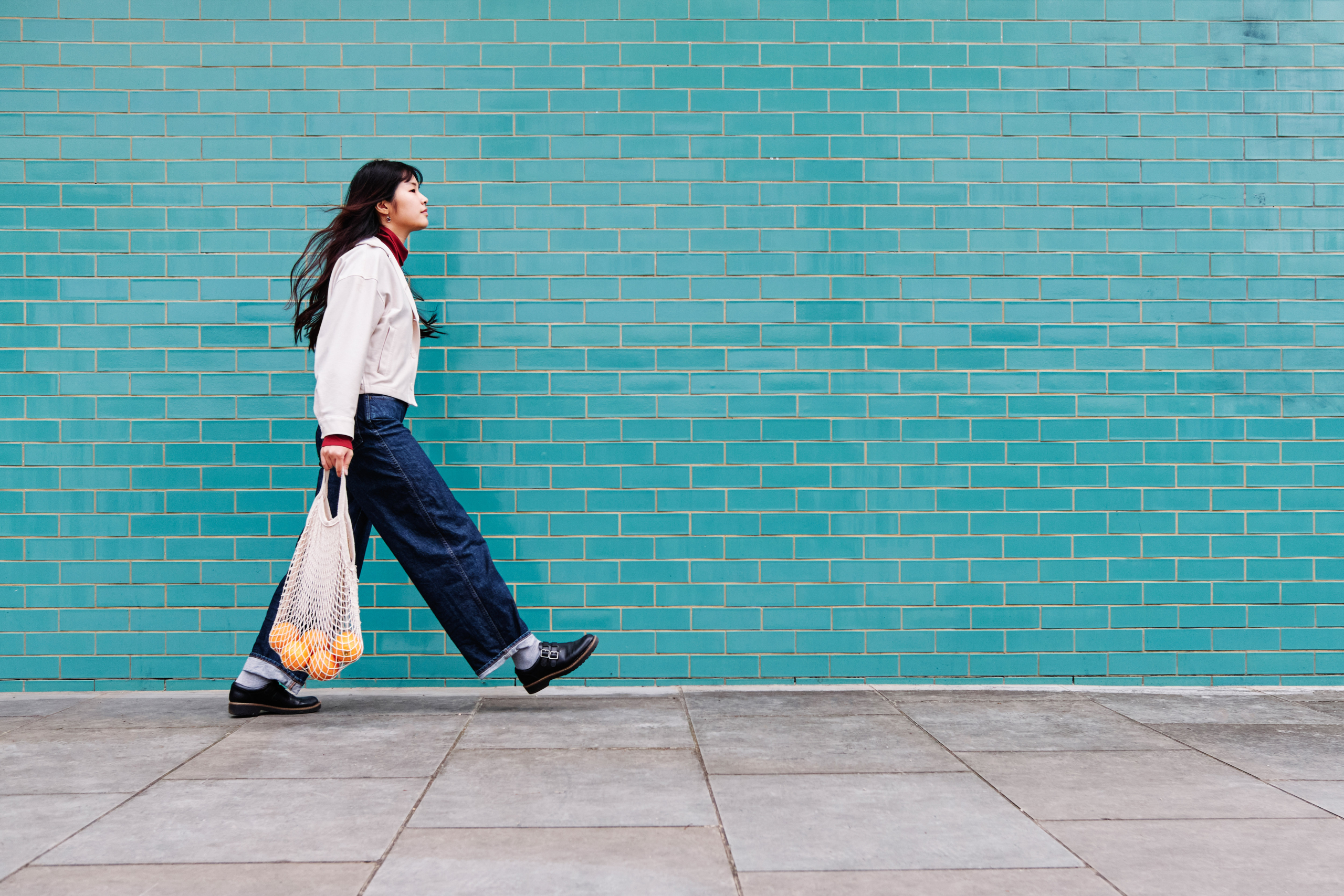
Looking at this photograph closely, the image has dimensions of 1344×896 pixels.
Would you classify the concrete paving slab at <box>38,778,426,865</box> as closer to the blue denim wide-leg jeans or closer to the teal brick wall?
the blue denim wide-leg jeans

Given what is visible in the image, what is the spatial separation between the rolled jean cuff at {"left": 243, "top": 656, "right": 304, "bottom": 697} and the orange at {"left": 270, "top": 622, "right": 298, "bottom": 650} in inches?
7.7

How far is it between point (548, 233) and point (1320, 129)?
11.1ft

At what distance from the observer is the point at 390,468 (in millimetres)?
3676

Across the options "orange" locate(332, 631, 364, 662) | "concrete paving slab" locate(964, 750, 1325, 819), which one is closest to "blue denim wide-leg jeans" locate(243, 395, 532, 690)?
"orange" locate(332, 631, 364, 662)

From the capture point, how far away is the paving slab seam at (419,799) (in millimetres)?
2199

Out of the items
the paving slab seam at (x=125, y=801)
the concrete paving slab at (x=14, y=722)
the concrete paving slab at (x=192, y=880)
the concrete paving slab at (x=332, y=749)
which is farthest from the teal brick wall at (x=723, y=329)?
the concrete paving slab at (x=192, y=880)

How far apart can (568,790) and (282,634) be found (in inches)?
53.8

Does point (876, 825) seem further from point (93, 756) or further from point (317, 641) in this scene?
point (93, 756)

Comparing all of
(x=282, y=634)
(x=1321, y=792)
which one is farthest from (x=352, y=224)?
(x=1321, y=792)

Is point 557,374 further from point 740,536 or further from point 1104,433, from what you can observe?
point 1104,433

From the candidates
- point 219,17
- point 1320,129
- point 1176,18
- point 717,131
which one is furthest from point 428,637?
point 1320,129

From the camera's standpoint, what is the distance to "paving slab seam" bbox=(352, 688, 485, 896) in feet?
7.22

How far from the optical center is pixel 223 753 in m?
3.23

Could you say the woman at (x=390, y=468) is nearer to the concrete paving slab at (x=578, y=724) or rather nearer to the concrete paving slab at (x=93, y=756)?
the concrete paving slab at (x=578, y=724)
